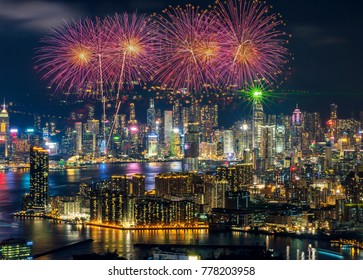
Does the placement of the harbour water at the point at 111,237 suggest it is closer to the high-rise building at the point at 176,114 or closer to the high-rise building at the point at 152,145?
the high-rise building at the point at 152,145

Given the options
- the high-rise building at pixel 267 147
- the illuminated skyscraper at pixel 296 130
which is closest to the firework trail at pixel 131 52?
the illuminated skyscraper at pixel 296 130

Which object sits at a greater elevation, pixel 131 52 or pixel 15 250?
pixel 131 52

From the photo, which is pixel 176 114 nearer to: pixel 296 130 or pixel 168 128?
pixel 168 128

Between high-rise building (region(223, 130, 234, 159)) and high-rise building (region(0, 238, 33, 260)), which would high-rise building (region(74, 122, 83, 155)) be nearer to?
high-rise building (region(223, 130, 234, 159))

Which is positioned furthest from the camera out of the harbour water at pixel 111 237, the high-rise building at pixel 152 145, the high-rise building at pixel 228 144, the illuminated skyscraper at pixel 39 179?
the high-rise building at pixel 152 145

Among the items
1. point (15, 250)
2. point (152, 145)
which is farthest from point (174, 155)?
point (15, 250)
